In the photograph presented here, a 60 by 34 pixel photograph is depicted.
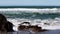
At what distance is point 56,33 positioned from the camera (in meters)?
2.29

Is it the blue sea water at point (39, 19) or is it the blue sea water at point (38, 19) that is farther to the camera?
Result: the blue sea water at point (38, 19)

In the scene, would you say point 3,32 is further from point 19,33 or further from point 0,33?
point 19,33

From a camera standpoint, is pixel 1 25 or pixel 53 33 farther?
pixel 1 25

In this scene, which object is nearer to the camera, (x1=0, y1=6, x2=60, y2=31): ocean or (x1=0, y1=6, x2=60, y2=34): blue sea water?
(x1=0, y1=6, x2=60, y2=34): blue sea water

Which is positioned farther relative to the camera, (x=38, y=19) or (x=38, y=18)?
(x=38, y=18)

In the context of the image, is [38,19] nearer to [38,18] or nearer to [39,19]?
[39,19]

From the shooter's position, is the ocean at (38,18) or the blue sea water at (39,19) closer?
the blue sea water at (39,19)

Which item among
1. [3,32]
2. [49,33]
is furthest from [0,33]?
[49,33]

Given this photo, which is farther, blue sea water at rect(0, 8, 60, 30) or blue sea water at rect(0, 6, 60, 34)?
blue sea water at rect(0, 8, 60, 30)

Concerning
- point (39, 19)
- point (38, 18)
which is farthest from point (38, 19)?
point (38, 18)

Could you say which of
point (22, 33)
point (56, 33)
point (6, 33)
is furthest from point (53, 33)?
point (6, 33)

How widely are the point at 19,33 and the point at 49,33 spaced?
1.25 ft

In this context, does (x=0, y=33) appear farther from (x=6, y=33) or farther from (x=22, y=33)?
(x=22, y=33)

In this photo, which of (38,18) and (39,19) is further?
(38,18)
